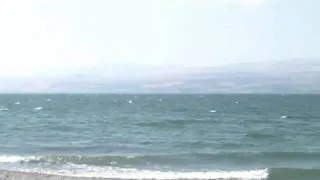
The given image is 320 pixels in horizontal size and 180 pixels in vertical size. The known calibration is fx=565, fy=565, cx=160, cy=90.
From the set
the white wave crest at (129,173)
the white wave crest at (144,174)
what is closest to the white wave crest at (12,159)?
the white wave crest at (129,173)

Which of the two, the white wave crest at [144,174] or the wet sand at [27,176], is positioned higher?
the wet sand at [27,176]

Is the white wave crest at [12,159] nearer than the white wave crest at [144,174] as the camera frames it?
No

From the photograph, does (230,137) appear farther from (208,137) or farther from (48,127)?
(48,127)

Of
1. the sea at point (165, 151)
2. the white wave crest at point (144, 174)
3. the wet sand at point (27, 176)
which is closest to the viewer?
the wet sand at point (27, 176)

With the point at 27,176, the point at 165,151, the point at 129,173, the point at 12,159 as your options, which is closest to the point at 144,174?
the point at 129,173

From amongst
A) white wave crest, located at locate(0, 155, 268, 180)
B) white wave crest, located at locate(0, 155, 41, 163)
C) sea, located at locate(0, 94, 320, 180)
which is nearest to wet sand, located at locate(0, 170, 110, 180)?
sea, located at locate(0, 94, 320, 180)

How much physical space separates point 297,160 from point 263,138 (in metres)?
12.8

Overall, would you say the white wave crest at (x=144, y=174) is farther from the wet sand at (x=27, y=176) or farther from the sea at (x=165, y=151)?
the wet sand at (x=27, y=176)

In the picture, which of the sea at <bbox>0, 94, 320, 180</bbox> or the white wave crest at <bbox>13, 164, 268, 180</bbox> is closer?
the white wave crest at <bbox>13, 164, 268, 180</bbox>

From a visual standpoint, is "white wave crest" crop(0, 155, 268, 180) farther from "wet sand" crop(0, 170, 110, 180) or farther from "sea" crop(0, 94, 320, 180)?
"wet sand" crop(0, 170, 110, 180)

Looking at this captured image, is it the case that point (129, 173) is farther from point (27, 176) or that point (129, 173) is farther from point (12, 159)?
point (12, 159)

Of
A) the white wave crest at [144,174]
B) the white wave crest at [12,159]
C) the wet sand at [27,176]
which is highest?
the white wave crest at [12,159]

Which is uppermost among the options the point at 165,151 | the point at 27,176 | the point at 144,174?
the point at 165,151

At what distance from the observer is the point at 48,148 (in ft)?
122
